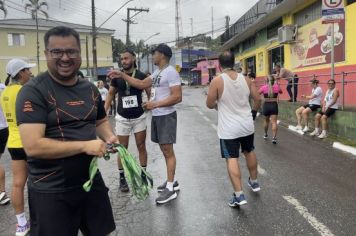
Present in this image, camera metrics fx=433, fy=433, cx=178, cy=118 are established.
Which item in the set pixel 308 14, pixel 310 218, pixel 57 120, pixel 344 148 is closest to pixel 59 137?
pixel 57 120

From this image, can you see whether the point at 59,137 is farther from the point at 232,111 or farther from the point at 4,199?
the point at 4,199

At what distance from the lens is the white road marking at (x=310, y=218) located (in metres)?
4.55

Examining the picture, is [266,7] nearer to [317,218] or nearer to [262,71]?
[262,71]

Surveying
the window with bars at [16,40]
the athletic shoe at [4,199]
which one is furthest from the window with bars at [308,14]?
the window with bars at [16,40]

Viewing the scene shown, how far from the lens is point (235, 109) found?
543 centimetres

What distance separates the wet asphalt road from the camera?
473 cm

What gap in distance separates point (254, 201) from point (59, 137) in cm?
356

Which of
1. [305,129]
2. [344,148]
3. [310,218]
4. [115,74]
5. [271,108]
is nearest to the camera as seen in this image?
[310,218]

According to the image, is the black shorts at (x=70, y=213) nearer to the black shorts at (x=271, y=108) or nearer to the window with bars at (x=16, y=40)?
the black shorts at (x=271, y=108)

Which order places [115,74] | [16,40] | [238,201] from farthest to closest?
[16,40], [115,74], [238,201]

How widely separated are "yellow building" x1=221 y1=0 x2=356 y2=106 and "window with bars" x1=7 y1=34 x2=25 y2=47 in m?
27.6

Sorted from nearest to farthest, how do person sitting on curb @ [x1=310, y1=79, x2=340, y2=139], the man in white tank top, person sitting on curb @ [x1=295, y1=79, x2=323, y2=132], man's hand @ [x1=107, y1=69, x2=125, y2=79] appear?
the man in white tank top
man's hand @ [x1=107, y1=69, x2=125, y2=79]
person sitting on curb @ [x1=310, y1=79, x2=340, y2=139]
person sitting on curb @ [x1=295, y1=79, x2=323, y2=132]

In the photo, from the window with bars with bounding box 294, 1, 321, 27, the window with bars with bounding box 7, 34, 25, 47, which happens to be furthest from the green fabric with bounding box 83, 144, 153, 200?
the window with bars with bounding box 7, 34, 25, 47

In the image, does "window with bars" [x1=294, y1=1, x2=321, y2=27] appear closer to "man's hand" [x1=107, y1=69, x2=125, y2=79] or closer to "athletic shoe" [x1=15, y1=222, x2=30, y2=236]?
"man's hand" [x1=107, y1=69, x2=125, y2=79]
